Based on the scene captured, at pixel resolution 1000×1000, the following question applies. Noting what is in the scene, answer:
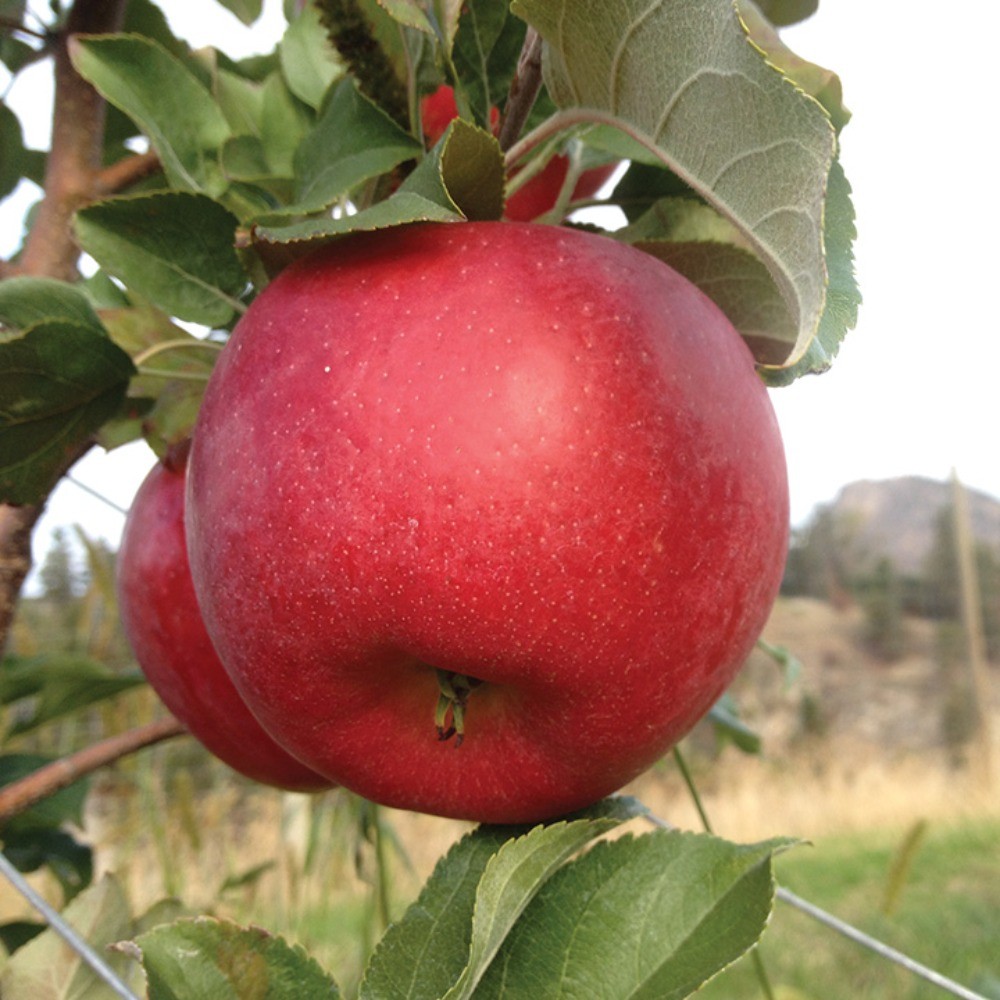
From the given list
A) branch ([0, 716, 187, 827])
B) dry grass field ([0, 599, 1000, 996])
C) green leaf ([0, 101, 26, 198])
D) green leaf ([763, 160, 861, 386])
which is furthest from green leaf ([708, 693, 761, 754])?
green leaf ([0, 101, 26, 198])

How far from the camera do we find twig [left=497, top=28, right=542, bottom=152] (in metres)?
0.34

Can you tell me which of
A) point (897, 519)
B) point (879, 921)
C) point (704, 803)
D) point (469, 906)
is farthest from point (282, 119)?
point (897, 519)

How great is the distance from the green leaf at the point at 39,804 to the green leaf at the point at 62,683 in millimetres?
26

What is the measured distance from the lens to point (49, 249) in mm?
496

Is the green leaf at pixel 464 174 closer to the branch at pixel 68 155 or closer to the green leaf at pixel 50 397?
the green leaf at pixel 50 397

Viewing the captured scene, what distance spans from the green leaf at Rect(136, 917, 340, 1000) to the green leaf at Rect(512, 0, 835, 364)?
0.70ft

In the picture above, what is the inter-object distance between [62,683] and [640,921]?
0.45 m

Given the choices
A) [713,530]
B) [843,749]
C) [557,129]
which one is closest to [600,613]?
[713,530]

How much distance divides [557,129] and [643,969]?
25cm

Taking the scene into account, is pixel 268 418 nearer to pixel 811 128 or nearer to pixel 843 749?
pixel 811 128

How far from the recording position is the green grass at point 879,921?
1921mm

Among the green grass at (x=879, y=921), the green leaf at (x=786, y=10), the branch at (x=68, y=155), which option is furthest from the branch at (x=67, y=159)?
the green grass at (x=879, y=921)

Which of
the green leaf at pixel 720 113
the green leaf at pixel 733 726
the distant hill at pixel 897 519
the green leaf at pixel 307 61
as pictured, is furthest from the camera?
the distant hill at pixel 897 519

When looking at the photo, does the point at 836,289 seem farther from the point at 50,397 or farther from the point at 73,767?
the point at 73,767
